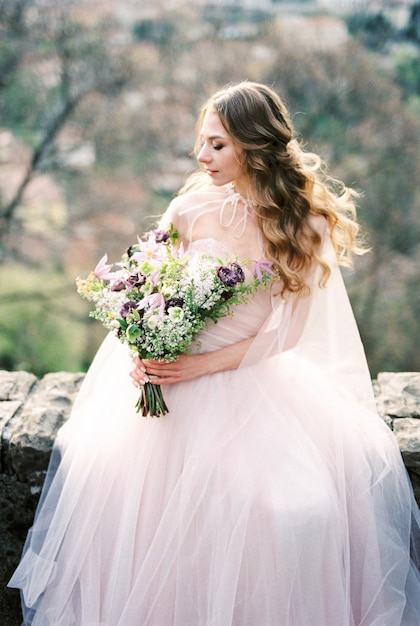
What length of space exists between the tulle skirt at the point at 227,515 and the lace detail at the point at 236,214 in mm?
525

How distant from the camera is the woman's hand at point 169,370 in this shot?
2500 mm

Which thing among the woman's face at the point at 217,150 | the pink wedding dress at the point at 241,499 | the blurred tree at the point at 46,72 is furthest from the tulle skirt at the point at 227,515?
the blurred tree at the point at 46,72

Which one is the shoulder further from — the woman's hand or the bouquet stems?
the bouquet stems

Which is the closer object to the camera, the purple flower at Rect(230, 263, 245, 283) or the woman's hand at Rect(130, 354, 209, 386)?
the purple flower at Rect(230, 263, 245, 283)

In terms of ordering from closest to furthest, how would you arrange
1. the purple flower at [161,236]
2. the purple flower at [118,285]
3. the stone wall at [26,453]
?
the purple flower at [118,285] < the purple flower at [161,236] < the stone wall at [26,453]

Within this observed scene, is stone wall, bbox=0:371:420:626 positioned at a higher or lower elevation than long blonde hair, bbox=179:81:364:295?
lower

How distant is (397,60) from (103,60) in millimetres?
3499

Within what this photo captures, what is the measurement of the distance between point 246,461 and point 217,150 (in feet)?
3.83

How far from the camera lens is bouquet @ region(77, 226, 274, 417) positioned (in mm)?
2314

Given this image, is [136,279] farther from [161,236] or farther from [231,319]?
[231,319]

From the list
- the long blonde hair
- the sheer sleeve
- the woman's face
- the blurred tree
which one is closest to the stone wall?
the sheer sleeve

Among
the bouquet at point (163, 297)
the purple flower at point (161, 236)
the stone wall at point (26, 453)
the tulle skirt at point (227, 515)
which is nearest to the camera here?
the tulle skirt at point (227, 515)

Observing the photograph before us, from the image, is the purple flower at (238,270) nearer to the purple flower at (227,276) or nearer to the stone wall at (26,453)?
the purple flower at (227,276)

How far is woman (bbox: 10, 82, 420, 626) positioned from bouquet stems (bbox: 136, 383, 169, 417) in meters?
0.04
